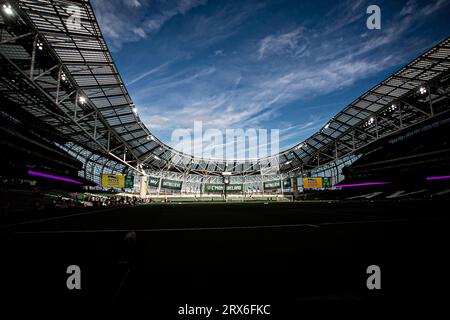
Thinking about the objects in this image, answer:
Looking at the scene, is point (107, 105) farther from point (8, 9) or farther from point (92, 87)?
point (8, 9)

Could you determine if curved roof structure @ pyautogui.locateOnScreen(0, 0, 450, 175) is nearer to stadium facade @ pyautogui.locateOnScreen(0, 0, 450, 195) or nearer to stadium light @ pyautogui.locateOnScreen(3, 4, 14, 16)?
stadium facade @ pyautogui.locateOnScreen(0, 0, 450, 195)

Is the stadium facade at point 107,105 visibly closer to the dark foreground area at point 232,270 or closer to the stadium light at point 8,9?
the stadium light at point 8,9

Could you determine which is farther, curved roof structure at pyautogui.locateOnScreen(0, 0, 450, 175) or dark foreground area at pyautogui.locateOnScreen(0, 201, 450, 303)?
curved roof structure at pyautogui.locateOnScreen(0, 0, 450, 175)

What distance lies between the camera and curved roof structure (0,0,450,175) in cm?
1305

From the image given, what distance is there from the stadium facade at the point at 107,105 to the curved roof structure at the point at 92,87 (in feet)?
0.23

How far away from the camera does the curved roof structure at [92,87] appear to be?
1305 cm

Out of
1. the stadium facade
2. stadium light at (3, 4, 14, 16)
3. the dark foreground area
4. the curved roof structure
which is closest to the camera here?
the dark foreground area

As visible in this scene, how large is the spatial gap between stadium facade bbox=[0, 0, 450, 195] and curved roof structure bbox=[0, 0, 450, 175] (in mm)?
71

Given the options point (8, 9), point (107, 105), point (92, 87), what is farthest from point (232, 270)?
point (107, 105)

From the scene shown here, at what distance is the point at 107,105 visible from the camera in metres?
24.0

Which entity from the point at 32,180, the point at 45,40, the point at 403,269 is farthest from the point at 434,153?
the point at 32,180

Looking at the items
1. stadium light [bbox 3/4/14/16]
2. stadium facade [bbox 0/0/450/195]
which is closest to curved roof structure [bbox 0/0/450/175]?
stadium facade [bbox 0/0/450/195]
